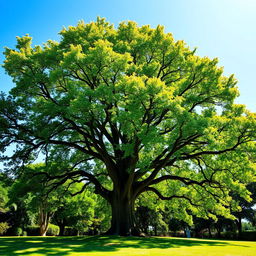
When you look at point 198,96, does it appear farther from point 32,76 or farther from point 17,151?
point 17,151

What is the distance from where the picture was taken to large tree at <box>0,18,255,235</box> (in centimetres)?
1316

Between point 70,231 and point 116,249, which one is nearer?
point 116,249

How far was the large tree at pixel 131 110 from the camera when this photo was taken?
13164 millimetres

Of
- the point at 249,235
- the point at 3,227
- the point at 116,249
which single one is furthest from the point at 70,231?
the point at 116,249

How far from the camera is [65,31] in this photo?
57.2ft

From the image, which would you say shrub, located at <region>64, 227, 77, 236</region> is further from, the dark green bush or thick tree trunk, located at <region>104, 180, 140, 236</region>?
thick tree trunk, located at <region>104, 180, 140, 236</region>

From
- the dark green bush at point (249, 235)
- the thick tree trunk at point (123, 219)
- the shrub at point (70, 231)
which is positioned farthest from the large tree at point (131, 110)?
the shrub at point (70, 231)

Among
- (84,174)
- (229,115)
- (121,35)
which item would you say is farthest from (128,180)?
(121,35)

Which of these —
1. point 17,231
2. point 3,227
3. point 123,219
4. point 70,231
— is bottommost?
point 17,231

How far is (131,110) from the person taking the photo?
12.9 m

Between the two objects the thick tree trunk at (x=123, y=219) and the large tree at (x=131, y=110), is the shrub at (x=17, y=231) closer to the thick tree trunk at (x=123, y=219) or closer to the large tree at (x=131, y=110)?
the large tree at (x=131, y=110)

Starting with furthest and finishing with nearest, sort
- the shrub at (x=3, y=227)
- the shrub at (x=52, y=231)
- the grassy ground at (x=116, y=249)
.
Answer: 1. the shrub at (x=52, y=231)
2. the shrub at (x=3, y=227)
3. the grassy ground at (x=116, y=249)

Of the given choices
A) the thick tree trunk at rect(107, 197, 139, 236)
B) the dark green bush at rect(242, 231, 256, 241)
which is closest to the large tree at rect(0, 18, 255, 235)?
the thick tree trunk at rect(107, 197, 139, 236)

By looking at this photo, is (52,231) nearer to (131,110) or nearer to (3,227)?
(3,227)
